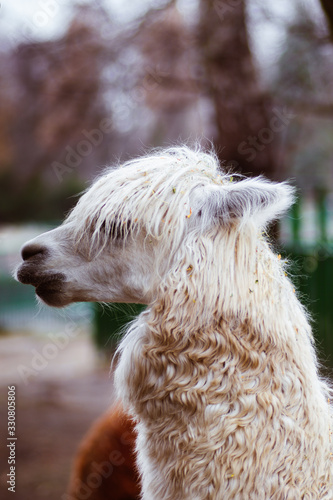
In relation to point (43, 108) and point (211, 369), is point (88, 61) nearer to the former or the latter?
point (43, 108)

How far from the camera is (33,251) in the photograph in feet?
6.31

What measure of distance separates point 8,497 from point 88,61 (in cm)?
571

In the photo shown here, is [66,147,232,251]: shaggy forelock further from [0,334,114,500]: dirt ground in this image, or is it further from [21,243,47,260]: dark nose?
[0,334,114,500]: dirt ground

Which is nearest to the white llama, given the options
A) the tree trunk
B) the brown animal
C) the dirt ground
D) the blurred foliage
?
the dirt ground

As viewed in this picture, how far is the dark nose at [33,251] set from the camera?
1912 millimetres

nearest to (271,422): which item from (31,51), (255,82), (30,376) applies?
(255,82)

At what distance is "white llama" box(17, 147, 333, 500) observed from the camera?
5.45ft

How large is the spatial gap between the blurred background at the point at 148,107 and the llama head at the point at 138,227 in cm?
60

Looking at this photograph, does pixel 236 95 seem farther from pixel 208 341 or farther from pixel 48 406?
pixel 48 406

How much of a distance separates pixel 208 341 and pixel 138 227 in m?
0.47

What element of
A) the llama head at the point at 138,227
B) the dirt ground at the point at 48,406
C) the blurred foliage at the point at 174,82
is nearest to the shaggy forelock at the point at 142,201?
the llama head at the point at 138,227

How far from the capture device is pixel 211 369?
1679mm

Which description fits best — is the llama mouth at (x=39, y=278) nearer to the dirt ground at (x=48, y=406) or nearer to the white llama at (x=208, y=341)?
the white llama at (x=208, y=341)

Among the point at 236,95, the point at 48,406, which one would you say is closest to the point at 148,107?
the point at 236,95
